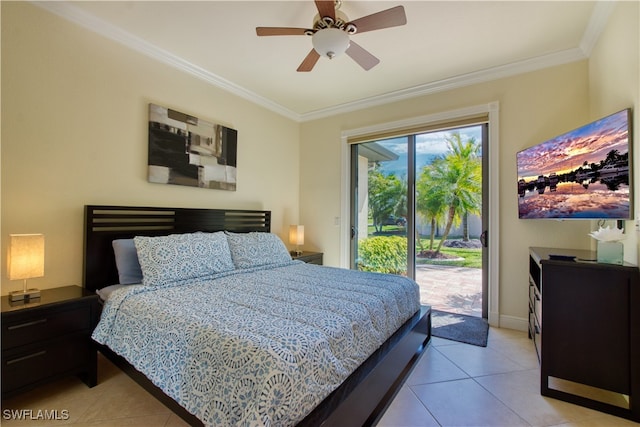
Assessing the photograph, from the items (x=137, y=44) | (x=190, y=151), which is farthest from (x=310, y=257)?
(x=137, y=44)

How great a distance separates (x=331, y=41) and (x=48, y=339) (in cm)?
271

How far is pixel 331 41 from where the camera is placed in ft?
6.54

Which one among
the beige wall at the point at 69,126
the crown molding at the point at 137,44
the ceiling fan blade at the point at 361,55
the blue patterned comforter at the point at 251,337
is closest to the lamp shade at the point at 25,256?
the beige wall at the point at 69,126

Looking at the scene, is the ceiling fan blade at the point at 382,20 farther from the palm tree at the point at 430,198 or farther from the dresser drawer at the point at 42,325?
the dresser drawer at the point at 42,325

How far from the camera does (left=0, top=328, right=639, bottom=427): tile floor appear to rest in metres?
1.64

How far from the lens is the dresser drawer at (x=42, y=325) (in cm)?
163

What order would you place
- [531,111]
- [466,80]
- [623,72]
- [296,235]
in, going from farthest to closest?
1. [296,235]
2. [466,80]
3. [531,111]
4. [623,72]

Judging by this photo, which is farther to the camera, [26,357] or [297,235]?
[297,235]

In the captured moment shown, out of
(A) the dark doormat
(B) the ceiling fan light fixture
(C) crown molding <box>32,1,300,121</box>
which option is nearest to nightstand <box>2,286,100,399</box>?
(C) crown molding <box>32,1,300,121</box>

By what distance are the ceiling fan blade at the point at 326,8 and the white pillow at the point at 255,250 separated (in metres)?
2.10

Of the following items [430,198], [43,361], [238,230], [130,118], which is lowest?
[43,361]

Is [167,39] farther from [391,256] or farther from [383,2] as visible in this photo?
[391,256]

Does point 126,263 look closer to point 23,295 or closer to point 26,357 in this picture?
point 23,295

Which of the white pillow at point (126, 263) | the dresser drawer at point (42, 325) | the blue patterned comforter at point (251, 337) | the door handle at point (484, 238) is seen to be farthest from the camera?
the door handle at point (484, 238)
